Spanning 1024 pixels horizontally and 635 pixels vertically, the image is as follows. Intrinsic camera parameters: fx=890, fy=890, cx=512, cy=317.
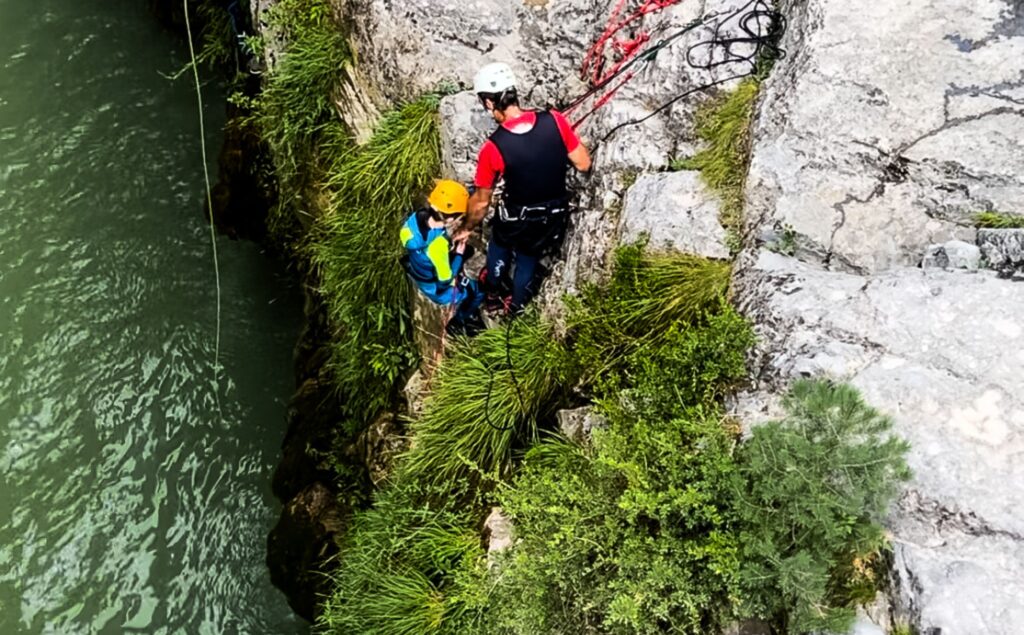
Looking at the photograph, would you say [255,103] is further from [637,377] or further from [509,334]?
[637,377]

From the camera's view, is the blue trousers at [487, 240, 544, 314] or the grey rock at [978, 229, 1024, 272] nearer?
the grey rock at [978, 229, 1024, 272]

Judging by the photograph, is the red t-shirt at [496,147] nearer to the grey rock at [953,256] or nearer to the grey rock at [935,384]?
the grey rock at [935,384]

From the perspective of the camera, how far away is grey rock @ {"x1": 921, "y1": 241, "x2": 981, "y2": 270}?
3.98m

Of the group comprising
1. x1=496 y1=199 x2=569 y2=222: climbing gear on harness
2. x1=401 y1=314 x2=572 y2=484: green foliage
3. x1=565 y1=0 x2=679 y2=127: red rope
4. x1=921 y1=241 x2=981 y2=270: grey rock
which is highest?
x1=565 y1=0 x2=679 y2=127: red rope

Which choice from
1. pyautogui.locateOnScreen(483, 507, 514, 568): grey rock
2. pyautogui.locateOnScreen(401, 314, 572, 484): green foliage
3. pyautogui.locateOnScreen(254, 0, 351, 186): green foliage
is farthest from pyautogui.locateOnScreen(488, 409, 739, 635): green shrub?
pyautogui.locateOnScreen(254, 0, 351, 186): green foliage

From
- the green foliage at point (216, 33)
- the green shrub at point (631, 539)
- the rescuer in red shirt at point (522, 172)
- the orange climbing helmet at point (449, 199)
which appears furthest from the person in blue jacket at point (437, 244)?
the green foliage at point (216, 33)

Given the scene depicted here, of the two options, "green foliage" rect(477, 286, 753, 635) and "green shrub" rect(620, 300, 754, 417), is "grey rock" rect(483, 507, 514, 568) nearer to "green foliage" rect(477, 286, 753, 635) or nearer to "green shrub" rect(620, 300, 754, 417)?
"green foliage" rect(477, 286, 753, 635)

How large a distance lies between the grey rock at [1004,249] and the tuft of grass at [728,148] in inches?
43.8

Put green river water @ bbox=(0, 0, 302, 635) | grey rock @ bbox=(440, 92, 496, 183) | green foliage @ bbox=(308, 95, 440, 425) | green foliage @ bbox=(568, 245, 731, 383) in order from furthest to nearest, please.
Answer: green river water @ bbox=(0, 0, 302, 635)
green foliage @ bbox=(308, 95, 440, 425)
grey rock @ bbox=(440, 92, 496, 183)
green foliage @ bbox=(568, 245, 731, 383)

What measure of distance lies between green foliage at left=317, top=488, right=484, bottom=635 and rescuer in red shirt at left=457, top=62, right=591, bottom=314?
161cm

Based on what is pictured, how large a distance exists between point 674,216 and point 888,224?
1.02 m

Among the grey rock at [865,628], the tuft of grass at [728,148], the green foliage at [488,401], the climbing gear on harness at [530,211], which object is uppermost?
the tuft of grass at [728,148]

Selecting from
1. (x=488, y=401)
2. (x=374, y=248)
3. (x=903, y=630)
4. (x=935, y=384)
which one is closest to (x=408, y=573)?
(x=488, y=401)

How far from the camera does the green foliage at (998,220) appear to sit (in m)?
4.04
